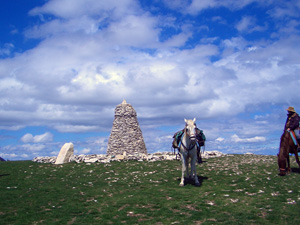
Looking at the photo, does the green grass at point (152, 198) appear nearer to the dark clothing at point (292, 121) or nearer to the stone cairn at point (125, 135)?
the dark clothing at point (292, 121)

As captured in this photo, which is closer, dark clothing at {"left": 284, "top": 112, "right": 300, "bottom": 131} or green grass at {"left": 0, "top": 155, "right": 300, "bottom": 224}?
green grass at {"left": 0, "top": 155, "right": 300, "bottom": 224}

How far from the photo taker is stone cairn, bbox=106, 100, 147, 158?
35.9m

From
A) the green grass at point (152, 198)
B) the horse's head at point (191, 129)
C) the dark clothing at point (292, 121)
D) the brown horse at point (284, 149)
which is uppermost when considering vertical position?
the dark clothing at point (292, 121)

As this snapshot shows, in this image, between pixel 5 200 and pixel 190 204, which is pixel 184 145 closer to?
pixel 190 204

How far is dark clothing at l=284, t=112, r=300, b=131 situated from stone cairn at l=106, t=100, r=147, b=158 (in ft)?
68.2

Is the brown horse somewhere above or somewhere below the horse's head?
below

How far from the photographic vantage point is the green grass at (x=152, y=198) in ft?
39.3

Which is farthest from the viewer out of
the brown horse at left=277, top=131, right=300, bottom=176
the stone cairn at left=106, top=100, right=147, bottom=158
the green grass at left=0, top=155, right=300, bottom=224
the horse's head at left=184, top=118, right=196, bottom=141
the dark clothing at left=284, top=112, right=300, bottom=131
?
the stone cairn at left=106, top=100, right=147, bottom=158

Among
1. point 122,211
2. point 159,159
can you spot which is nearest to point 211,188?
point 122,211

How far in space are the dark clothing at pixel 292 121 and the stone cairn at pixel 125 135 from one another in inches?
818

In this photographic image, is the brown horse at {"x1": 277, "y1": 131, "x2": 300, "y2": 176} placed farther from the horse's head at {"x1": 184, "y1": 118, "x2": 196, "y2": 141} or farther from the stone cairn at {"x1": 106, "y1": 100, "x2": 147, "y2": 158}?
the stone cairn at {"x1": 106, "y1": 100, "x2": 147, "y2": 158}

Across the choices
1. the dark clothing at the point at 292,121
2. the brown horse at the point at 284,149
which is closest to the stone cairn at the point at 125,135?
the brown horse at the point at 284,149

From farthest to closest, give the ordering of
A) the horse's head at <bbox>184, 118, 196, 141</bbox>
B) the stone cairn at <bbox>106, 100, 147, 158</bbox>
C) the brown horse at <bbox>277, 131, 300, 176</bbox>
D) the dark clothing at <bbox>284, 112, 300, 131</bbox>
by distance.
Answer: the stone cairn at <bbox>106, 100, 147, 158</bbox> < the dark clothing at <bbox>284, 112, 300, 131</bbox> < the brown horse at <bbox>277, 131, 300, 176</bbox> < the horse's head at <bbox>184, 118, 196, 141</bbox>

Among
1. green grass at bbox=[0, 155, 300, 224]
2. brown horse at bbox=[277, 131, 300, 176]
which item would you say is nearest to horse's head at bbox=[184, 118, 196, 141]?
green grass at bbox=[0, 155, 300, 224]
